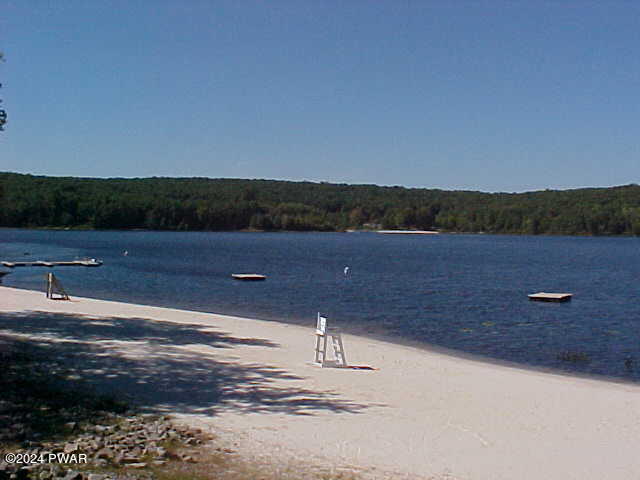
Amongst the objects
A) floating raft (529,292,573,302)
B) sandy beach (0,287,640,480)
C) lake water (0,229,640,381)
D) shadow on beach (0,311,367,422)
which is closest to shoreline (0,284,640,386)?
lake water (0,229,640,381)

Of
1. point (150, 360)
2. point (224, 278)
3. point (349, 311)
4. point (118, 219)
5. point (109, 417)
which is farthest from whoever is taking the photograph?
point (118, 219)

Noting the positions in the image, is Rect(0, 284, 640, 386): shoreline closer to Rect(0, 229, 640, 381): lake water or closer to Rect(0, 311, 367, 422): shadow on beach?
Rect(0, 229, 640, 381): lake water

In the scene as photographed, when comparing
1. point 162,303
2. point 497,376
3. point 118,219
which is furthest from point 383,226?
point 497,376

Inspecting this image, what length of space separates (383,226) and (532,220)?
139ft

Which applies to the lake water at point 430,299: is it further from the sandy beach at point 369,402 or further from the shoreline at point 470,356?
the sandy beach at point 369,402

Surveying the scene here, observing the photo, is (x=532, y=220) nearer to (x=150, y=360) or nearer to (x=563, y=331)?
(x=563, y=331)

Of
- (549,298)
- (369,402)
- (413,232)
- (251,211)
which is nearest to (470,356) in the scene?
(369,402)

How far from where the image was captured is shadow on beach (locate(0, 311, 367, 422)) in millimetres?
10422

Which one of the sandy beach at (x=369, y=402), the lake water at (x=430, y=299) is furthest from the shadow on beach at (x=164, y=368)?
the lake water at (x=430, y=299)

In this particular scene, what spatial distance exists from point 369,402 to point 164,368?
426 centimetres

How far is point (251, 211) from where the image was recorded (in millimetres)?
177875

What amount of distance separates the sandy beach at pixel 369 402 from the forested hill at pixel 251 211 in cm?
14133

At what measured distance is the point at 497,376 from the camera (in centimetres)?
1504

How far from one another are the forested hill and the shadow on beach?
139069mm
